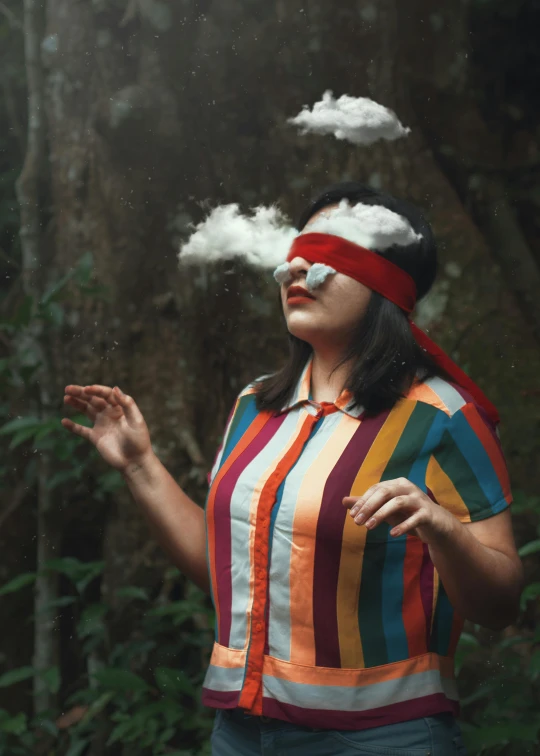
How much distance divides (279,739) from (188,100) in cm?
156

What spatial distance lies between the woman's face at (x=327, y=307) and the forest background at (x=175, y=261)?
754 mm

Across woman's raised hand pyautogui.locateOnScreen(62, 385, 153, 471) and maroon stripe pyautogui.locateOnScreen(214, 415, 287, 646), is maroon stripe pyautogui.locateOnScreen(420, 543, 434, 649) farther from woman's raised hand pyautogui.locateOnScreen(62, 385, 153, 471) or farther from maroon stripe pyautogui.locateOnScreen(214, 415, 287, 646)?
woman's raised hand pyautogui.locateOnScreen(62, 385, 153, 471)

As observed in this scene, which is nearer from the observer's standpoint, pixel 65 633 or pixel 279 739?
pixel 279 739

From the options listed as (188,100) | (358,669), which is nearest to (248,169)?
(188,100)

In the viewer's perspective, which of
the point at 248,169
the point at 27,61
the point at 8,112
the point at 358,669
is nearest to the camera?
the point at 358,669

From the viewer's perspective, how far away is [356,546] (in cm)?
116

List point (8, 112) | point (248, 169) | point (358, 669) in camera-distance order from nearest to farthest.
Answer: point (358, 669) < point (248, 169) < point (8, 112)

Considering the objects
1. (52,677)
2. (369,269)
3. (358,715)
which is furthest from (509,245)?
(52,677)

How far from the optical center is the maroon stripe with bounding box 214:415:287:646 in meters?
1.24

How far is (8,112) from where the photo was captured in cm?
251

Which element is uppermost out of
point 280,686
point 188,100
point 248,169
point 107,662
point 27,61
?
point 27,61

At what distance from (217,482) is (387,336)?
1.03 ft

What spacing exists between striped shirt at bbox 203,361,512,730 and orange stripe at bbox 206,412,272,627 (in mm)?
76

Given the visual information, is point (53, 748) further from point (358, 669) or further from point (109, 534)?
point (358, 669)
